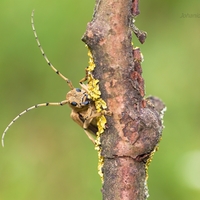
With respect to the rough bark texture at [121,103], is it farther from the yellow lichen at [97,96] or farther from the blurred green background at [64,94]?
the blurred green background at [64,94]

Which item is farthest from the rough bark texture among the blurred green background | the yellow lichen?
the blurred green background

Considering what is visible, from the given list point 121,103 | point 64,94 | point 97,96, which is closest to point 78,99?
point 97,96

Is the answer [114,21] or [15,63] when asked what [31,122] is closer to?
[15,63]

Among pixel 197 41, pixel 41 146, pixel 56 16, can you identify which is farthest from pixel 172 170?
pixel 56 16

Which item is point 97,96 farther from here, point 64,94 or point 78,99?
point 64,94

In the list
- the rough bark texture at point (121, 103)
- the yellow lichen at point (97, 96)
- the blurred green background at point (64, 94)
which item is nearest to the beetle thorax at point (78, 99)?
the yellow lichen at point (97, 96)
